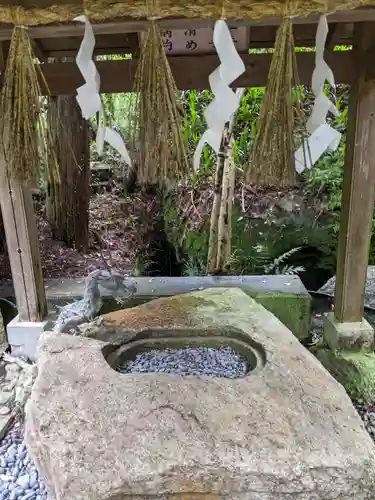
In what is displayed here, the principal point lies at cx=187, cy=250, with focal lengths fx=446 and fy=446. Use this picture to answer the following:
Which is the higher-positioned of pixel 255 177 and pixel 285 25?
pixel 285 25

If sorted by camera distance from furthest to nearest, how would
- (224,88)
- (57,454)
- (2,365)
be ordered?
(2,365) → (57,454) → (224,88)

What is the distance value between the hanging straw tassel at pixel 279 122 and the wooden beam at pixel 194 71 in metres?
0.76

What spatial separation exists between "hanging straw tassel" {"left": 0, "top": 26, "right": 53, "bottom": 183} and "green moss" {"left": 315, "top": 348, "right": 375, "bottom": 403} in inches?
79.7

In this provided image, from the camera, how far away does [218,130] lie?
1.46 metres

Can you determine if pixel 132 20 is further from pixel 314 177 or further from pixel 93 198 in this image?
pixel 93 198

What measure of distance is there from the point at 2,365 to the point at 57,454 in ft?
4.83

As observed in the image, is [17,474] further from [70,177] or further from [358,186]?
[70,177]

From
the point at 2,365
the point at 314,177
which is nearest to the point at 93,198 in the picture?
the point at 314,177

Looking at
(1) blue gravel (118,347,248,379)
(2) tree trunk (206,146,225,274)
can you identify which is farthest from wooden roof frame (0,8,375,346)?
(2) tree trunk (206,146,225,274)

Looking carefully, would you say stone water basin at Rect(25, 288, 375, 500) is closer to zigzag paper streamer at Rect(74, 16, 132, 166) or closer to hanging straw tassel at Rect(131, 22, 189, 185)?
hanging straw tassel at Rect(131, 22, 189, 185)

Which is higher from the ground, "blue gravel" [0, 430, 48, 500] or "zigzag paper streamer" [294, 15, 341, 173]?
"zigzag paper streamer" [294, 15, 341, 173]

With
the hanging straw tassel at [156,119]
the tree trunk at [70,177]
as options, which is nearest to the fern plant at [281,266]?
the tree trunk at [70,177]

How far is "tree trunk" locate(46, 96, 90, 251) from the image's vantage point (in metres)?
3.93

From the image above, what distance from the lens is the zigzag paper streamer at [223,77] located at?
4.48 feet
